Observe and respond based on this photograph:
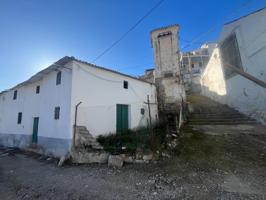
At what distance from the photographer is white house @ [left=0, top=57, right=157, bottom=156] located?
778 centimetres

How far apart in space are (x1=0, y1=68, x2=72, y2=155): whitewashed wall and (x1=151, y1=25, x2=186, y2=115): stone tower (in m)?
8.24

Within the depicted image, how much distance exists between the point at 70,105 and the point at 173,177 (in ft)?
18.9

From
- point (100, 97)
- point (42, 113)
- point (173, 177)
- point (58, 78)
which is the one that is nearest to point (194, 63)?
point (100, 97)

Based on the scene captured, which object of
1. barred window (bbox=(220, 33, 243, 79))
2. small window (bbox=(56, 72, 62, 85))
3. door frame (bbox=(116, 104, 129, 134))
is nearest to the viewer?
small window (bbox=(56, 72, 62, 85))

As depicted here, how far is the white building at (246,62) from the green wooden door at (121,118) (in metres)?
6.61

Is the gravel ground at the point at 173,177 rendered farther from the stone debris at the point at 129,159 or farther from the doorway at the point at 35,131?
the doorway at the point at 35,131

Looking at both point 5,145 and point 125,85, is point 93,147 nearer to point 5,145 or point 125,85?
point 125,85

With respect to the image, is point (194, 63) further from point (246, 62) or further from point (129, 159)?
point (129, 159)

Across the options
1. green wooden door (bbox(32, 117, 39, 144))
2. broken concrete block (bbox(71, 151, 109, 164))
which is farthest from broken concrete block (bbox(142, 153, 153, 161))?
green wooden door (bbox(32, 117, 39, 144))

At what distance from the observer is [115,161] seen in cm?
579

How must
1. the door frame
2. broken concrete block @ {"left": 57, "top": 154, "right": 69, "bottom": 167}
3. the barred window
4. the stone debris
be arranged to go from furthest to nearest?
the door frame < the barred window < broken concrete block @ {"left": 57, "top": 154, "right": 69, "bottom": 167} < the stone debris

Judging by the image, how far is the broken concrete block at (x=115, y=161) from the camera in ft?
18.8

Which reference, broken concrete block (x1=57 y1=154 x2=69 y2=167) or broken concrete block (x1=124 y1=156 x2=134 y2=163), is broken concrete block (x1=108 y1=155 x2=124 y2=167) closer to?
broken concrete block (x1=124 y1=156 x2=134 y2=163)

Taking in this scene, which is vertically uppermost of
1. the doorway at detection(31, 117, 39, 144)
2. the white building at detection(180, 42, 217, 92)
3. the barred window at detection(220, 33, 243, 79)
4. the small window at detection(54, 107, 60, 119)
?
the white building at detection(180, 42, 217, 92)
